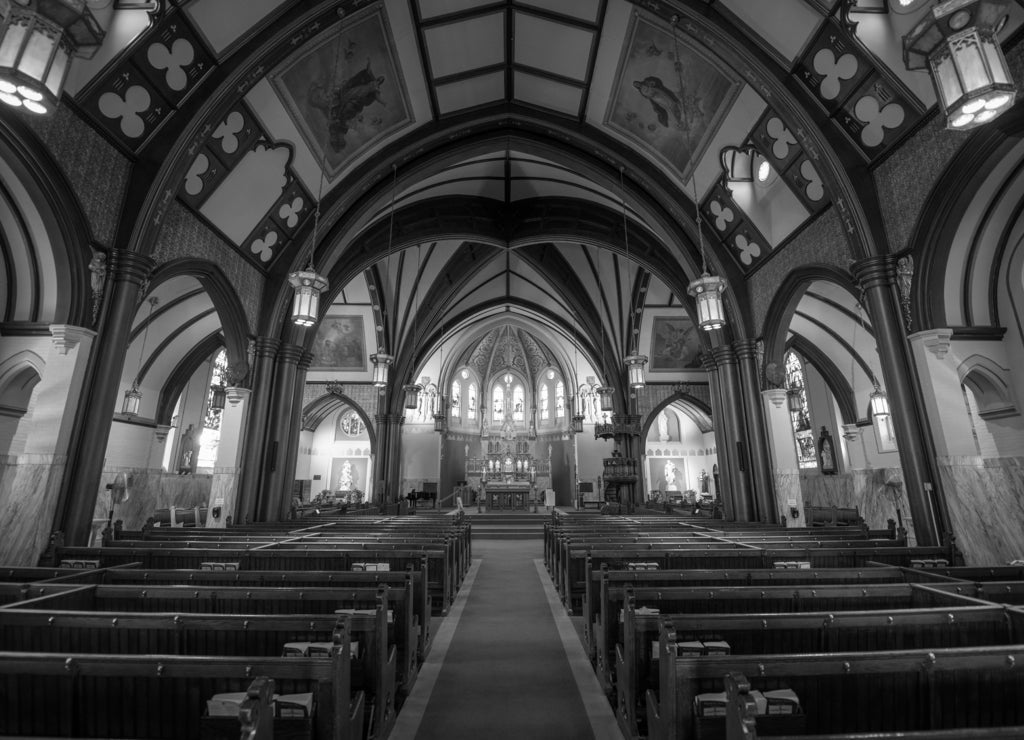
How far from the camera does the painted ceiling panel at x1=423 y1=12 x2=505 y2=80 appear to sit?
966 centimetres

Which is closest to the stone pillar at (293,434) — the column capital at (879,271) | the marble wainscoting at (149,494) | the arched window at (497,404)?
the marble wainscoting at (149,494)

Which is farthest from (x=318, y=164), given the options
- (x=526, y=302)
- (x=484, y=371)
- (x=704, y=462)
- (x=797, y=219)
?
(x=704, y=462)

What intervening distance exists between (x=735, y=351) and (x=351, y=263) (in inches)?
432

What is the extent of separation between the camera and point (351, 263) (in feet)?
47.5

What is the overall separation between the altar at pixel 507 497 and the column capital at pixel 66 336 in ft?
60.3

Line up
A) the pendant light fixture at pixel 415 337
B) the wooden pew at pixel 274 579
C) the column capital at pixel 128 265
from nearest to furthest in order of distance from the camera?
the wooden pew at pixel 274 579 → the column capital at pixel 128 265 → the pendant light fixture at pixel 415 337

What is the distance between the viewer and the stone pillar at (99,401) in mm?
6406

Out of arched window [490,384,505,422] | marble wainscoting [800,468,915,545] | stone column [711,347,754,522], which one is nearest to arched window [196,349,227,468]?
arched window [490,384,505,422]

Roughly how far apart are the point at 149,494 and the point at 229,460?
619 cm

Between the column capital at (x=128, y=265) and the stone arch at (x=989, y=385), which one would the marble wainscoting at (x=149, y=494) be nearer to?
the column capital at (x=128, y=265)

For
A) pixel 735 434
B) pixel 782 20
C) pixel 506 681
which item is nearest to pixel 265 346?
pixel 506 681

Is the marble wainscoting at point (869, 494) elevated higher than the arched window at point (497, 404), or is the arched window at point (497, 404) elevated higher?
the arched window at point (497, 404)

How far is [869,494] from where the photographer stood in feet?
45.2

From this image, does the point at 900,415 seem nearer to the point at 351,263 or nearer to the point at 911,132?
the point at 911,132
